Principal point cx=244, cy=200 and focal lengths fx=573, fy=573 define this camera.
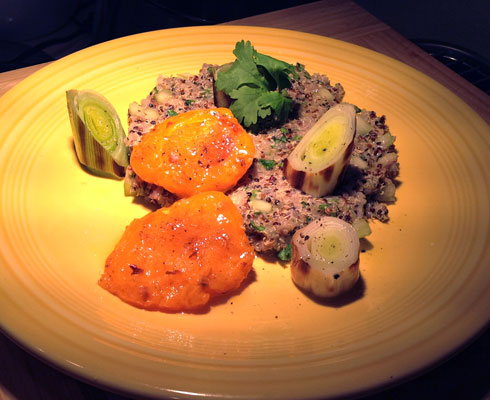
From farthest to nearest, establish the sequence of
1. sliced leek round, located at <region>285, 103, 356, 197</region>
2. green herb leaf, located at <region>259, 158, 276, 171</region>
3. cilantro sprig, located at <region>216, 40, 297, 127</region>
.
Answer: cilantro sprig, located at <region>216, 40, 297, 127</region>, green herb leaf, located at <region>259, 158, 276, 171</region>, sliced leek round, located at <region>285, 103, 356, 197</region>

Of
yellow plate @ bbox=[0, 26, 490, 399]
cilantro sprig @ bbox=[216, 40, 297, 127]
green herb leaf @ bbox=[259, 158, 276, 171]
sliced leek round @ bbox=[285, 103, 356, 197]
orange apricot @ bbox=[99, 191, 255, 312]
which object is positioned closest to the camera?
yellow plate @ bbox=[0, 26, 490, 399]

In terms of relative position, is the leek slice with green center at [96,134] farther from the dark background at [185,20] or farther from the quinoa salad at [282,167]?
the dark background at [185,20]

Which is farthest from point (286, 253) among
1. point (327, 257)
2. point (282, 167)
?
point (282, 167)

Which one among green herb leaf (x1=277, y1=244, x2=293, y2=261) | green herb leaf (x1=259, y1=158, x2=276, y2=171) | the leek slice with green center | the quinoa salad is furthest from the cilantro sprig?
green herb leaf (x1=277, y1=244, x2=293, y2=261)

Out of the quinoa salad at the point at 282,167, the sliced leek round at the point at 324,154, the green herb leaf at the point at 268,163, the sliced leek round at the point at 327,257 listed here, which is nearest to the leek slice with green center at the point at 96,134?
the quinoa salad at the point at 282,167

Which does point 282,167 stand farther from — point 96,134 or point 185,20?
point 185,20

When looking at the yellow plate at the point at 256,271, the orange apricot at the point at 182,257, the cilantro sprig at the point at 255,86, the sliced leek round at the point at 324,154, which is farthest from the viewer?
the cilantro sprig at the point at 255,86

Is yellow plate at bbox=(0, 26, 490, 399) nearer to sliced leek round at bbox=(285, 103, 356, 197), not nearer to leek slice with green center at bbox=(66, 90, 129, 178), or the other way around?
leek slice with green center at bbox=(66, 90, 129, 178)
